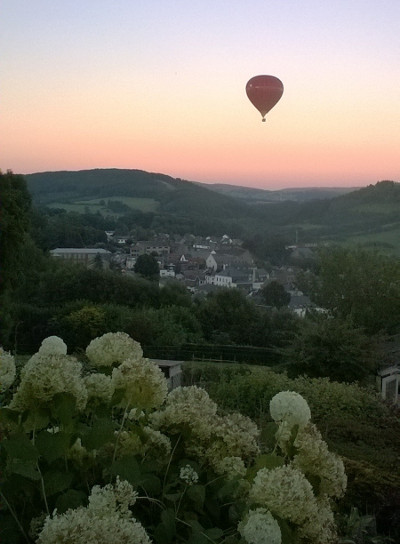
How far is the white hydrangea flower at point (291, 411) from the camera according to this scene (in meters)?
1.41

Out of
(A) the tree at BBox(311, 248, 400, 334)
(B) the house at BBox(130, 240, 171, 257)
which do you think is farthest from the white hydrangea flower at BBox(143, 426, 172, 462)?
(B) the house at BBox(130, 240, 171, 257)

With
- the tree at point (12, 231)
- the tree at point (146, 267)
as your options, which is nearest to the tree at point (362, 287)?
the tree at point (12, 231)

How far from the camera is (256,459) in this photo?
1.30m

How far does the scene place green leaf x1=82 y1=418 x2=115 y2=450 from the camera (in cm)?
117

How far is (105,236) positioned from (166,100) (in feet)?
71.2

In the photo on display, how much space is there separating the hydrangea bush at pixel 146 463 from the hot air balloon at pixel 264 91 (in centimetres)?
1702

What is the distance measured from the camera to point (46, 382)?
3.80 feet

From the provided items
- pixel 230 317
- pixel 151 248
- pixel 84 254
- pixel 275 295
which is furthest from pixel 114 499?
pixel 151 248

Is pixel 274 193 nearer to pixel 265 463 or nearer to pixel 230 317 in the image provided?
pixel 230 317

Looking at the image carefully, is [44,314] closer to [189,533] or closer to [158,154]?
[189,533]

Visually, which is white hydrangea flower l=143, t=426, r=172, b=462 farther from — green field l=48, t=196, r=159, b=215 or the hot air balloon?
green field l=48, t=196, r=159, b=215

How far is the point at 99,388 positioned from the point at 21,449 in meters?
0.29

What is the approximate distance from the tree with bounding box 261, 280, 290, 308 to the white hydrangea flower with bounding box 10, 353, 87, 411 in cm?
2947

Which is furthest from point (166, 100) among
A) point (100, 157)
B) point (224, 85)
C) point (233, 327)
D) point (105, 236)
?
point (100, 157)
